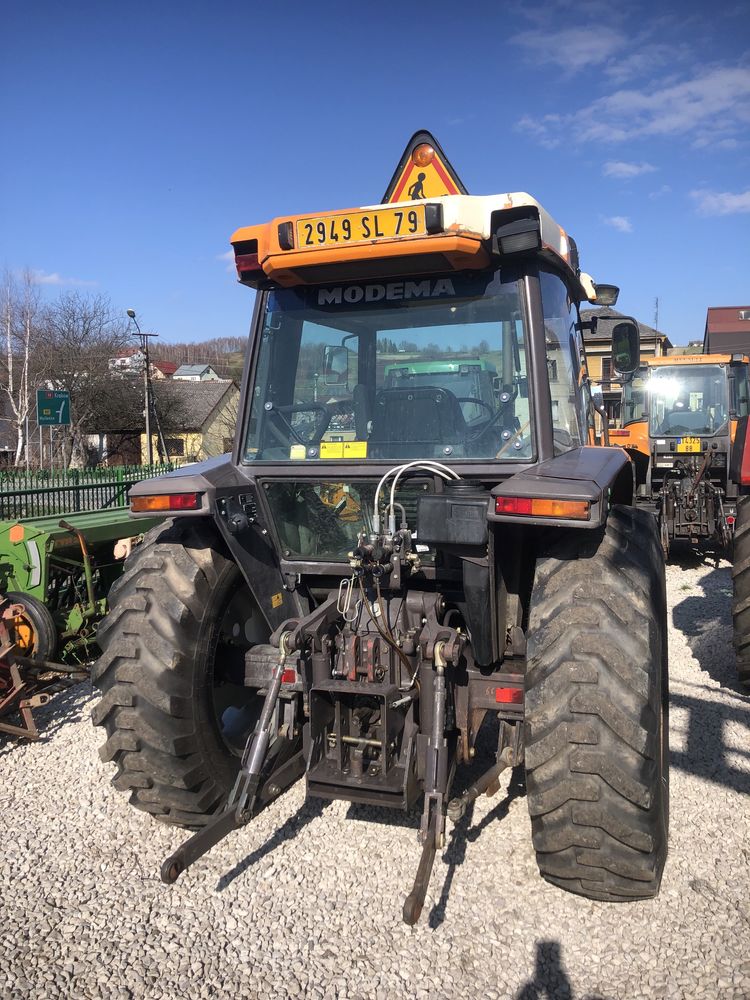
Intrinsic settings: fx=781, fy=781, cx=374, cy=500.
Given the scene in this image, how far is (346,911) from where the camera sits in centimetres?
296

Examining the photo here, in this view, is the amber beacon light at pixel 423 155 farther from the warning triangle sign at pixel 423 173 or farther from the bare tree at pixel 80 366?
the bare tree at pixel 80 366

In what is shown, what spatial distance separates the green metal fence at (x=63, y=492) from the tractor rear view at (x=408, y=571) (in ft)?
18.2

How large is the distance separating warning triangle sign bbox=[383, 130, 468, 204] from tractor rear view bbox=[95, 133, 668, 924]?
11mm

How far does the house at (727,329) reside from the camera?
23.8 metres

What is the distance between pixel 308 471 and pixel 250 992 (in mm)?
1993

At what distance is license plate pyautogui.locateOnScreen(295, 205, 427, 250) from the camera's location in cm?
311

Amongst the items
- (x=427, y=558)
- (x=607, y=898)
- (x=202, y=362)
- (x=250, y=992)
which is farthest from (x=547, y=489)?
(x=202, y=362)

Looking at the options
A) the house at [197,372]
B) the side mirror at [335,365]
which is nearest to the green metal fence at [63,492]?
the side mirror at [335,365]


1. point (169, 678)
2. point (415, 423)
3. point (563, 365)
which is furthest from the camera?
point (563, 365)

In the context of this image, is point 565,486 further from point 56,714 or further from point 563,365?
point 56,714

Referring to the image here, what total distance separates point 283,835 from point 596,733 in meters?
1.57

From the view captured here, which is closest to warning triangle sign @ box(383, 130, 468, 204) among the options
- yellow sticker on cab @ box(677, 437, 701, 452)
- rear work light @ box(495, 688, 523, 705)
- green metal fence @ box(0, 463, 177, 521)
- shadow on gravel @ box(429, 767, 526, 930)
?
rear work light @ box(495, 688, 523, 705)

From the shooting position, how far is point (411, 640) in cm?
315

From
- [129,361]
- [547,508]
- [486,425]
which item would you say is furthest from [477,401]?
[129,361]
